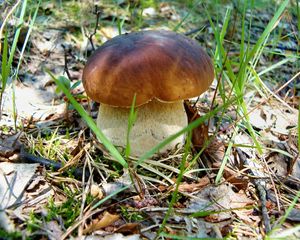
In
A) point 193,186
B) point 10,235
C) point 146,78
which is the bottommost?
point 193,186

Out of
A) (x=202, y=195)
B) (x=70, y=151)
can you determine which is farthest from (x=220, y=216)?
(x=70, y=151)

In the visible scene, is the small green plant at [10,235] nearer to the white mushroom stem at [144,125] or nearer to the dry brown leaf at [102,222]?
the dry brown leaf at [102,222]

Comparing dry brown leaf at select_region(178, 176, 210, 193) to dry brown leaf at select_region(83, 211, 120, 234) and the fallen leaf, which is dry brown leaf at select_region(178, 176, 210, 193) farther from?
the fallen leaf

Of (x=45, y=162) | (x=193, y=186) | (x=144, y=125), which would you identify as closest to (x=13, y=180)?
(x=45, y=162)

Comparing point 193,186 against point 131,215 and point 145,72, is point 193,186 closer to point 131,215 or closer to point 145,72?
point 131,215

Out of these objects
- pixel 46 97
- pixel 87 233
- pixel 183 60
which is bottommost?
pixel 46 97

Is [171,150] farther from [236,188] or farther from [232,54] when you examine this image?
[232,54]
